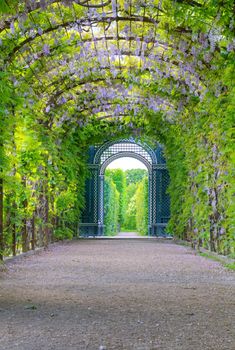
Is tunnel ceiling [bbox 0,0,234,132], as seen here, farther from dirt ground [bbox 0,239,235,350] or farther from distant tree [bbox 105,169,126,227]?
distant tree [bbox 105,169,126,227]

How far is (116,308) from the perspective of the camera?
3.94 m

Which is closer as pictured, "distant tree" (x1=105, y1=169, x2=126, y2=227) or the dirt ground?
the dirt ground

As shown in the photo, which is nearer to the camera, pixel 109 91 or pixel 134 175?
pixel 109 91

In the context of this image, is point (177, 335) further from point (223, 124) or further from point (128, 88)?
point (128, 88)

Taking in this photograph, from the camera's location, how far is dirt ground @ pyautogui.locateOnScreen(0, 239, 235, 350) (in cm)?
296

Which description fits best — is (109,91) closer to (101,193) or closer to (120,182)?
(101,193)

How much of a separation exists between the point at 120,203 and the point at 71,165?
16956 millimetres

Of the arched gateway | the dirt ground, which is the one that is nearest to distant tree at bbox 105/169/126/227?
the arched gateway

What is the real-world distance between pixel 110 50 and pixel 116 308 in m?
5.57

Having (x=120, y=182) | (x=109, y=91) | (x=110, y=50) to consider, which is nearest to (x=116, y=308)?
(x=110, y=50)

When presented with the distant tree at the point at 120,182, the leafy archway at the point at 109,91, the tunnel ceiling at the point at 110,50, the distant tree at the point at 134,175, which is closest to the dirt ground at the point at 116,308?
the leafy archway at the point at 109,91

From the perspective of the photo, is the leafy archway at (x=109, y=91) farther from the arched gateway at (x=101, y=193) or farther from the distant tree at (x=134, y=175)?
the distant tree at (x=134, y=175)

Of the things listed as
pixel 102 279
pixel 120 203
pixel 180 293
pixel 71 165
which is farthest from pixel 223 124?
pixel 120 203

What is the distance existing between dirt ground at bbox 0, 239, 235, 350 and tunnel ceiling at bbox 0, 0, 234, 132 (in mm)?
2372
